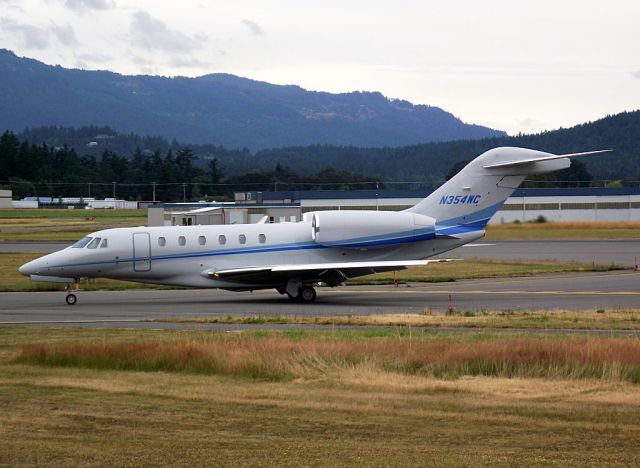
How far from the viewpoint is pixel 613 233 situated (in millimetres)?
72000

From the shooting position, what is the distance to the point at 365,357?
55.7ft

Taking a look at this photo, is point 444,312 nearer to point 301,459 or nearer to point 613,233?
point 301,459

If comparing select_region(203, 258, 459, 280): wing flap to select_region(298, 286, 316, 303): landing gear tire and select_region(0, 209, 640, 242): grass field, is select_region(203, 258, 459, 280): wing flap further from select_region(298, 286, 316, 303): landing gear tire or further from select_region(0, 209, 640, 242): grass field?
select_region(0, 209, 640, 242): grass field

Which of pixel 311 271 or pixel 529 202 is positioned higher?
pixel 529 202

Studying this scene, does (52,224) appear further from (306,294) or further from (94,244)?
(306,294)

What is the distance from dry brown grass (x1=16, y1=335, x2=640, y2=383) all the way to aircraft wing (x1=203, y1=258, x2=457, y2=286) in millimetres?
11912

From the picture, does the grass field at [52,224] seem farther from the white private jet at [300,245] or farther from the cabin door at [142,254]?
the cabin door at [142,254]

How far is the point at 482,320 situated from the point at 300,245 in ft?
30.7

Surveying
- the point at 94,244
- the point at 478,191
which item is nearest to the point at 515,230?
the point at 478,191

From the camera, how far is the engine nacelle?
106 feet

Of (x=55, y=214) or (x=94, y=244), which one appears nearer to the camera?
(x=94, y=244)

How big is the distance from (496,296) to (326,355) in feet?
52.2

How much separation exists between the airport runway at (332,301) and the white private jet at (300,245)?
0.97 m

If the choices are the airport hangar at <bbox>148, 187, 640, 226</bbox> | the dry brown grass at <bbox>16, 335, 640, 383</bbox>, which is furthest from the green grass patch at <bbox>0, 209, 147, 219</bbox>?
the dry brown grass at <bbox>16, 335, 640, 383</bbox>
